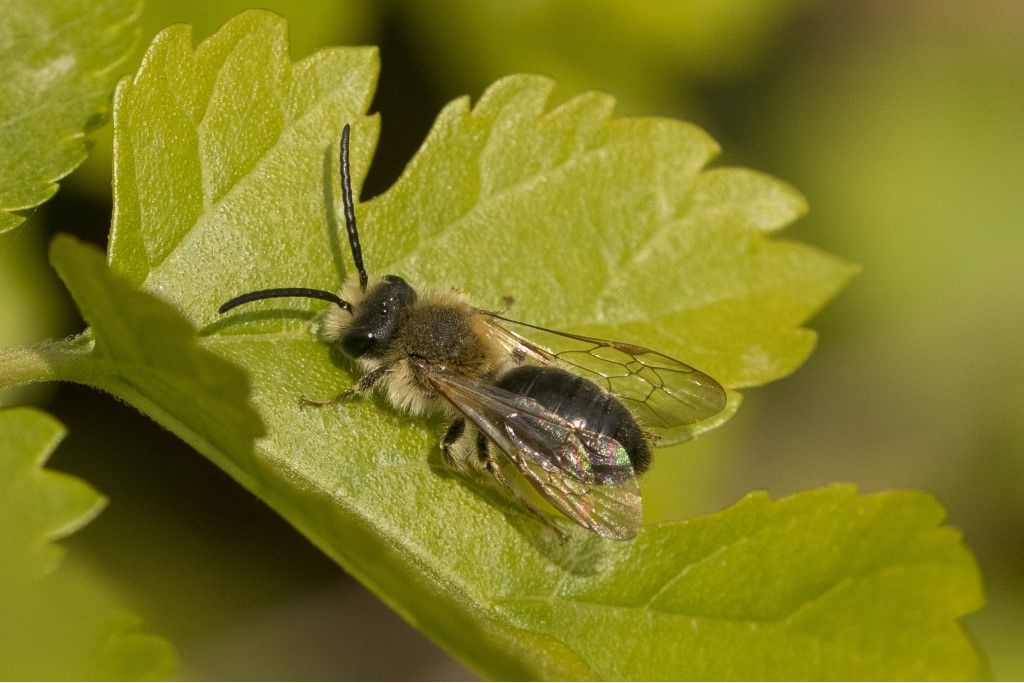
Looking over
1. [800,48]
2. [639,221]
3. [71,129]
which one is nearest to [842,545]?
[639,221]

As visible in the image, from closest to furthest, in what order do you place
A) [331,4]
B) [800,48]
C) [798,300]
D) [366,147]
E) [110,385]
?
[110,385], [366,147], [798,300], [331,4], [800,48]

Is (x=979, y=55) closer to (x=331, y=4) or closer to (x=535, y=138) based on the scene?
(x=331, y=4)

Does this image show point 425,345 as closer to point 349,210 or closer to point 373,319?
point 373,319

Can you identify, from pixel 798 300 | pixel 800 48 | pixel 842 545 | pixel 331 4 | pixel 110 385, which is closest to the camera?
pixel 110 385

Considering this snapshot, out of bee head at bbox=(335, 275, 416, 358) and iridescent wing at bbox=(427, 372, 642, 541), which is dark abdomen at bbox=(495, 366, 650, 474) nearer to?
iridescent wing at bbox=(427, 372, 642, 541)

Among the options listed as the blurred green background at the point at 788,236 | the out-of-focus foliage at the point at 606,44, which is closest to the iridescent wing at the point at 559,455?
the blurred green background at the point at 788,236

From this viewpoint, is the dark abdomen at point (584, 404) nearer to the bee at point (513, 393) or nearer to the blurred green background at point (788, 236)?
the bee at point (513, 393)

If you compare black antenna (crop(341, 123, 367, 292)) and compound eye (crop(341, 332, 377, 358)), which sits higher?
black antenna (crop(341, 123, 367, 292))

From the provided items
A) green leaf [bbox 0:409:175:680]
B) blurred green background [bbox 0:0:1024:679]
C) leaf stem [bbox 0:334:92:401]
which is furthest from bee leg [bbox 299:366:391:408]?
blurred green background [bbox 0:0:1024:679]
